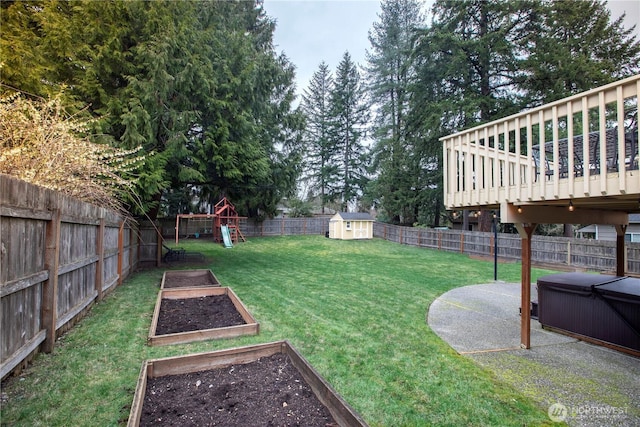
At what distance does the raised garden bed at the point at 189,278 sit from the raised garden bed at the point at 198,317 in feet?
4.21

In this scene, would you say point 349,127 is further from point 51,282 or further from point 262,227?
point 51,282

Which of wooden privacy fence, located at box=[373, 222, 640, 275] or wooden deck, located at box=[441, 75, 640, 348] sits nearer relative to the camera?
wooden deck, located at box=[441, 75, 640, 348]

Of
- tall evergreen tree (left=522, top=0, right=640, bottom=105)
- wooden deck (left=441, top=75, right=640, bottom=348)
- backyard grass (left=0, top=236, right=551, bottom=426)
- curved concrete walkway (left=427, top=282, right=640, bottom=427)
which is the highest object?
tall evergreen tree (left=522, top=0, right=640, bottom=105)

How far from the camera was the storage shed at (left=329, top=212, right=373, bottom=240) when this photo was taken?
20.1 meters

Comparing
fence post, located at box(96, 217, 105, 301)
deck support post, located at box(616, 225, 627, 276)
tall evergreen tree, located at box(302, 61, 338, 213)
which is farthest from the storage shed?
fence post, located at box(96, 217, 105, 301)

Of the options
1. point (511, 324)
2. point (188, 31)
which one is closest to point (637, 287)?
point (511, 324)

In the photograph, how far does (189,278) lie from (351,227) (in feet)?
44.5

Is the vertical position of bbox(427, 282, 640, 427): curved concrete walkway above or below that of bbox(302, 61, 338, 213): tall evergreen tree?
below

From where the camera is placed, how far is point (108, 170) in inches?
170

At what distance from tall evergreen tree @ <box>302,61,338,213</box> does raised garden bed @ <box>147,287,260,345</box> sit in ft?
78.1

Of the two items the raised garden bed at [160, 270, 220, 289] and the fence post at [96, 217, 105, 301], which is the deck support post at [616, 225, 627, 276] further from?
the fence post at [96, 217, 105, 301]

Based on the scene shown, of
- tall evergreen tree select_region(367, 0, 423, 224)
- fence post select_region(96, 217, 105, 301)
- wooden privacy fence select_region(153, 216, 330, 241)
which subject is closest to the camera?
fence post select_region(96, 217, 105, 301)

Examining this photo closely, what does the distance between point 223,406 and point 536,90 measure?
678 inches

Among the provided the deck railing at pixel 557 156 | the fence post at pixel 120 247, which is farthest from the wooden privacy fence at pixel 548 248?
the fence post at pixel 120 247
